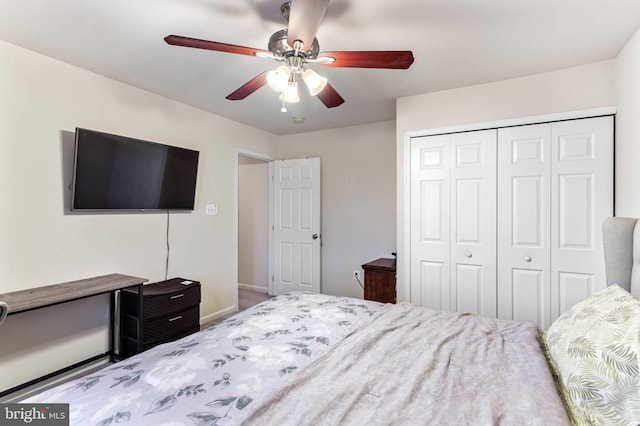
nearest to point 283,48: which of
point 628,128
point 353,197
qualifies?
point 628,128

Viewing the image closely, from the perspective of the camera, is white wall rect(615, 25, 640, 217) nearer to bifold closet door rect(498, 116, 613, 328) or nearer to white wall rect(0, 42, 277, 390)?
bifold closet door rect(498, 116, 613, 328)

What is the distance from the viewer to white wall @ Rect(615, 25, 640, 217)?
204 centimetres

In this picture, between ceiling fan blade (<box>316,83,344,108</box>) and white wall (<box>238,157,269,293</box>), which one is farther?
white wall (<box>238,157,269,293</box>)

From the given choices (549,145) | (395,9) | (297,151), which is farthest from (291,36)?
(297,151)

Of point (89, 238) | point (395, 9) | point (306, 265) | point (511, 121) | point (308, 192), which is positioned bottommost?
point (306, 265)

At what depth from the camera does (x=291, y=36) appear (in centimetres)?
154

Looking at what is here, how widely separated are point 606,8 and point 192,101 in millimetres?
3343

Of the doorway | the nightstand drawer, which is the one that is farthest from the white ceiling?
the doorway

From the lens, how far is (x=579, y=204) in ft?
8.29

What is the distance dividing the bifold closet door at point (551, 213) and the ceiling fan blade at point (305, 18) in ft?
6.90

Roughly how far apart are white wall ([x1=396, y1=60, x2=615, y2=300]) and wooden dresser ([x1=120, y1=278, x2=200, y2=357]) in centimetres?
209

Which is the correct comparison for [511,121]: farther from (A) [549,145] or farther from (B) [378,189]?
(B) [378,189]

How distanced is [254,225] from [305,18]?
13.8 ft

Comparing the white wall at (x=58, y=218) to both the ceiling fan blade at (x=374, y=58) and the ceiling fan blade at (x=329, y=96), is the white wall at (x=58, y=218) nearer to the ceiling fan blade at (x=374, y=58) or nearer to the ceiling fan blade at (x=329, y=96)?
the ceiling fan blade at (x=329, y=96)
